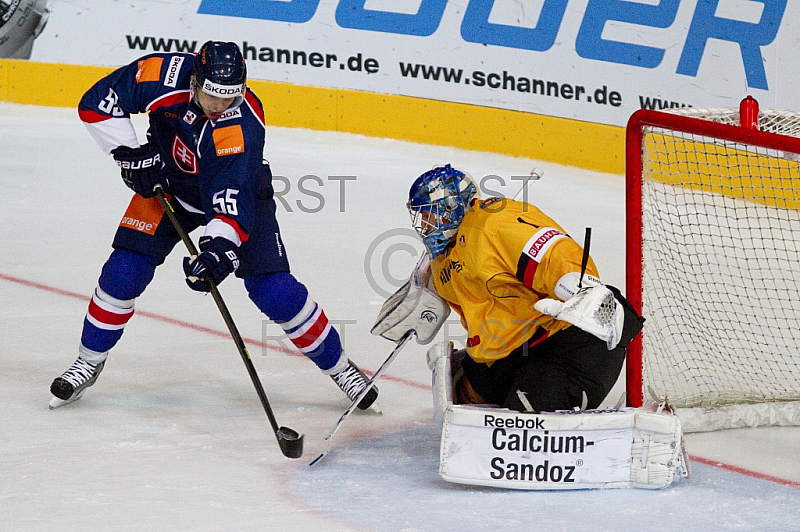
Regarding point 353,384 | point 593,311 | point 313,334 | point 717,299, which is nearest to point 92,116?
point 313,334

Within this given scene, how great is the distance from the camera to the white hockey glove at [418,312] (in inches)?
113

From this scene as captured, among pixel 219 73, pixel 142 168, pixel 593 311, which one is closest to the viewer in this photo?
pixel 593 311

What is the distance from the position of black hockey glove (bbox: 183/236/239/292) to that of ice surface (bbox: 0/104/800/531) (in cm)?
45

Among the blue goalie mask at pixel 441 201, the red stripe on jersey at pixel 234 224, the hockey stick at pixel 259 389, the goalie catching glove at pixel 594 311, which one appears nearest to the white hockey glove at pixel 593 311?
the goalie catching glove at pixel 594 311

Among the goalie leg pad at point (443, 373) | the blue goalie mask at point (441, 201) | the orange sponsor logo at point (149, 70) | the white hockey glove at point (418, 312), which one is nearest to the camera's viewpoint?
the blue goalie mask at point (441, 201)

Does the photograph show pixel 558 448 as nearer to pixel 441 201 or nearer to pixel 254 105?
pixel 441 201

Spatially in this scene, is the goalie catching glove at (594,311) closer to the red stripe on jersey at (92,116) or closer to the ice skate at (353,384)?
the ice skate at (353,384)

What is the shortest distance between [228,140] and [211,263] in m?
0.37

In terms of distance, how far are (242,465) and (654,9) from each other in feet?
15.2

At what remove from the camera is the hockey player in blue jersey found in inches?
112

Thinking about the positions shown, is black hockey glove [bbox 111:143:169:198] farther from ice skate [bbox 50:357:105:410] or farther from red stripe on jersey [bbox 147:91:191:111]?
ice skate [bbox 50:357:105:410]

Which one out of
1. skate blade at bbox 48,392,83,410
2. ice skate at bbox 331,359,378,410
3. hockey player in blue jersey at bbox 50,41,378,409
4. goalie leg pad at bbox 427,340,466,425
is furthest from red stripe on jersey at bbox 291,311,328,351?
skate blade at bbox 48,392,83,410

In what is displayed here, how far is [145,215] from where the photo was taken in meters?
3.02

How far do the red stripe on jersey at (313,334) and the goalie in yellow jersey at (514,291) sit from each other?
1.45 feet
